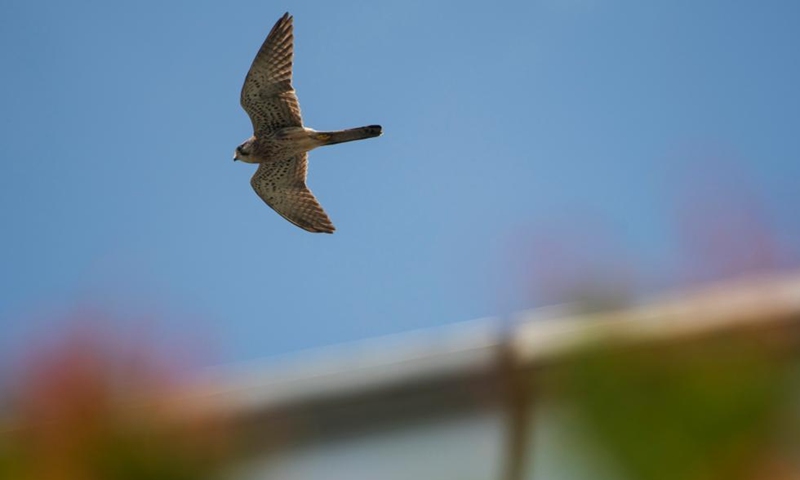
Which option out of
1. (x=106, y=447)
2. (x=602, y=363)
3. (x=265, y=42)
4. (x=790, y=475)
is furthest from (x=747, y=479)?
(x=265, y=42)

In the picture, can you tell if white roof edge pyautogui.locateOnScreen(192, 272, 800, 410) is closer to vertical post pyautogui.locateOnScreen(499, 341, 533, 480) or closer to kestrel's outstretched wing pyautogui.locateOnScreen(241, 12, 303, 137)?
vertical post pyautogui.locateOnScreen(499, 341, 533, 480)

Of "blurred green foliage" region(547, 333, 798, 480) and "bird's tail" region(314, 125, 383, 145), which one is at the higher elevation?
"bird's tail" region(314, 125, 383, 145)

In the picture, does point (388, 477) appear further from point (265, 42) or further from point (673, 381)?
point (265, 42)

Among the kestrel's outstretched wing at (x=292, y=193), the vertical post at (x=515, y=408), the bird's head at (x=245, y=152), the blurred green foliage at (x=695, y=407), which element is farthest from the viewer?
the kestrel's outstretched wing at (x=292, y=193)

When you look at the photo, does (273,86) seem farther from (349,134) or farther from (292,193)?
(292,193)

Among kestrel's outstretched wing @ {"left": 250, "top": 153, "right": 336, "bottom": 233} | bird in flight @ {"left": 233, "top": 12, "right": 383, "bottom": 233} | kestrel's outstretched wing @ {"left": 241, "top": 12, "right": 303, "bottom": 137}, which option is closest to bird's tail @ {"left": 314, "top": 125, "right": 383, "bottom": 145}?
bird in flight @ {"left": 233, "top": 12, "right": 383, "bottom": 233}

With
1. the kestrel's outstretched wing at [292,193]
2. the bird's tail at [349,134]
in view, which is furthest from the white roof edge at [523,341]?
the kestrel's outstretched wing at [292,193]

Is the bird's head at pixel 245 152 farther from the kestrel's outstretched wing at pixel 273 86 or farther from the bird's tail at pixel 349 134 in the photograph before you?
the bird's tail at pixel 349 134
